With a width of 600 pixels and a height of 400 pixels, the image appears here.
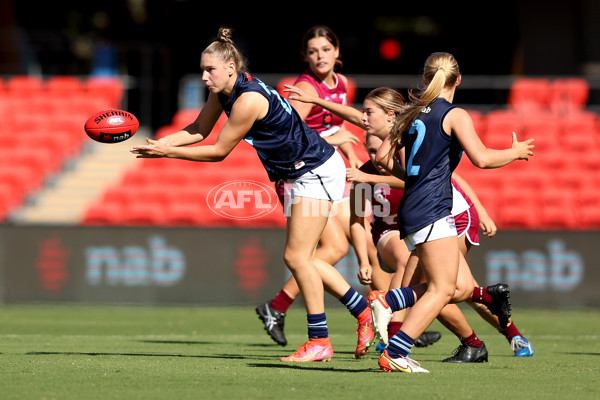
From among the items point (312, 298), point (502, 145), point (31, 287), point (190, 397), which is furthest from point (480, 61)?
point (190, 397)

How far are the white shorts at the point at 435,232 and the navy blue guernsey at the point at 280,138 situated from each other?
1.14 meters

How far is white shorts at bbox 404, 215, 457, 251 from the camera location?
18.2 ft

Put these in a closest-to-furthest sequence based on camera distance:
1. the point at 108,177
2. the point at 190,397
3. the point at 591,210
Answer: the point at 190,397, the point at 591,210, the point at 108,177

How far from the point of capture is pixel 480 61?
64.2ft

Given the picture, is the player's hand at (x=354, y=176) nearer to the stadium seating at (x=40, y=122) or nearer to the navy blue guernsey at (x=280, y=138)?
the navy blue guernsey at (x=280, y=138)

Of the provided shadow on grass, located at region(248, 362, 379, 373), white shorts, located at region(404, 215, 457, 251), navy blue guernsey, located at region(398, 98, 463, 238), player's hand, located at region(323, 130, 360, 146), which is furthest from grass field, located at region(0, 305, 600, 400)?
player's hand, located at region(323, 130, 360, 146)

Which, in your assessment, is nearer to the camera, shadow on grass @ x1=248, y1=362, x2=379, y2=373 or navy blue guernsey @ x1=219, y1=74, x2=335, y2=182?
shadow on grass @ x1=248, y1=362, x2=379, y2=373

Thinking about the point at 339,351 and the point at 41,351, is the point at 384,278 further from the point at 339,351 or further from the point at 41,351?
the point at 41,351

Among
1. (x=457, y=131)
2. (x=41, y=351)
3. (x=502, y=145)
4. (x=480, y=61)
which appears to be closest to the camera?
(x=457, y=131)

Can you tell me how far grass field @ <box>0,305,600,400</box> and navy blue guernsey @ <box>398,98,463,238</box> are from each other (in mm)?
905

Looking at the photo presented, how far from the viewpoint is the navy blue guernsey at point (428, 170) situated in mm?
5617

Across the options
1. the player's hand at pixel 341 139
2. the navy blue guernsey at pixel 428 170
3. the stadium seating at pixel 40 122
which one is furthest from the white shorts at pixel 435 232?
the stadium seating at pixel 40 122

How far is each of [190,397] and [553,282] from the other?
811 cm

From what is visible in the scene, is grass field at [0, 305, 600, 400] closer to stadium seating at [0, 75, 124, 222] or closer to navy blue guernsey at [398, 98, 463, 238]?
navy blue guernsey at [398, 98, 463, 238]
